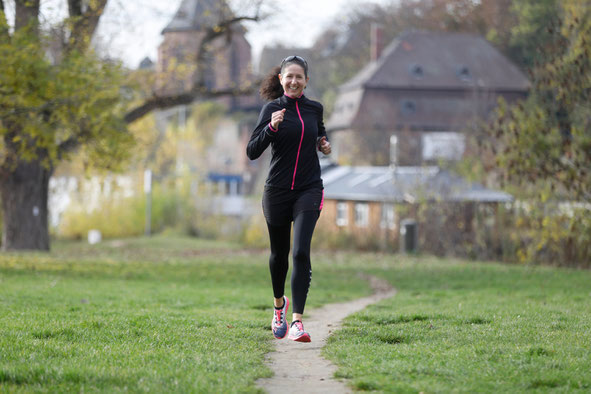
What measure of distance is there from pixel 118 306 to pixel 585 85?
12.5 m

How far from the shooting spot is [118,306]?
426 inches

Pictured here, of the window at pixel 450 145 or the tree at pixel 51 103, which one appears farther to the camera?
the window at pixel 450 145

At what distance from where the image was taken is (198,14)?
1008 inches

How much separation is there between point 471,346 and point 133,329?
300 centimetres

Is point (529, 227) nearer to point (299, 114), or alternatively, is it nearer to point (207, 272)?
point (207, 272)

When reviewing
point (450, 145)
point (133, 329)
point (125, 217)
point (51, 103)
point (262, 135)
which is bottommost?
point (133, 329)

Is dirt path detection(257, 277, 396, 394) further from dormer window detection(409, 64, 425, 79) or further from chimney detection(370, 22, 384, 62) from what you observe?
dormer window detection(409, 64, 425, 79)

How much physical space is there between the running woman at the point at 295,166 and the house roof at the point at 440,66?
53.9 metres

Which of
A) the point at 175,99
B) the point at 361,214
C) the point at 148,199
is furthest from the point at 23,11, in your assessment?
the point at 148,199

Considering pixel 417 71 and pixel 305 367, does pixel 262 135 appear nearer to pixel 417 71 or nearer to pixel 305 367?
pixel 305 367

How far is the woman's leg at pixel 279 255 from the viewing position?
7818mm

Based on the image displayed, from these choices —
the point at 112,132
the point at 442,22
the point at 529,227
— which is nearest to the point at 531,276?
the point at 529,227

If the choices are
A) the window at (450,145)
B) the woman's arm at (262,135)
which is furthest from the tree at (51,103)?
the window at (450,145)

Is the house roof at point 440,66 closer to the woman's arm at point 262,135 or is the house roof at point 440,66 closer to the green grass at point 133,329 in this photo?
the green grass at point 133,329
